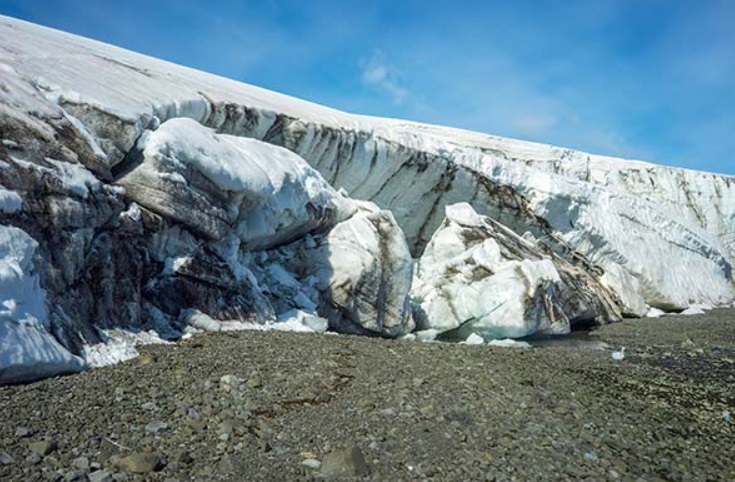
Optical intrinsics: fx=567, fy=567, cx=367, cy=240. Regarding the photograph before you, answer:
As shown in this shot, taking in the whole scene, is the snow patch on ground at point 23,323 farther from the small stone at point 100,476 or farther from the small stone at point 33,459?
the small stone at point 100,476

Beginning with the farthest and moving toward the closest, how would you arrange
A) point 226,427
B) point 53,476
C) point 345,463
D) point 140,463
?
point 226,427 → point 345,463 → point 140,463 → point 53,476

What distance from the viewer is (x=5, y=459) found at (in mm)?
4246

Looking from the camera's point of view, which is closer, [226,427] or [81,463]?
[81,463]

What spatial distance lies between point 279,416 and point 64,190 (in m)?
4.10

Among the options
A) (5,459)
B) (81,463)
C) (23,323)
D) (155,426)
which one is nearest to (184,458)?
(155,426)

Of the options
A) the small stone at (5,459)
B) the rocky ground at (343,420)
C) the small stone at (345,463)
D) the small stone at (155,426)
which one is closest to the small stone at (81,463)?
the rocky ground at (343,420)

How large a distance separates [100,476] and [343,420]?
239cm

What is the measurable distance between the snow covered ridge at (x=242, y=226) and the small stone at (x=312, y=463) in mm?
2938

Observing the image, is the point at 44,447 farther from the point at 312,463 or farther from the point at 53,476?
the point at 312,463

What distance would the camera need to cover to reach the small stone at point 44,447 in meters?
4.43

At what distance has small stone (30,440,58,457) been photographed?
4.43m

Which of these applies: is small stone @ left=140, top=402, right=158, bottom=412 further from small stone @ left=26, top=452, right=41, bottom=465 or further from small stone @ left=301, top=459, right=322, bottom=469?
small stone @ left=301, top=459, right=322, bottom=469

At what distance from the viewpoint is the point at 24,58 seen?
9203 mm

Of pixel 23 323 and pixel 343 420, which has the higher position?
pixel 23 323
